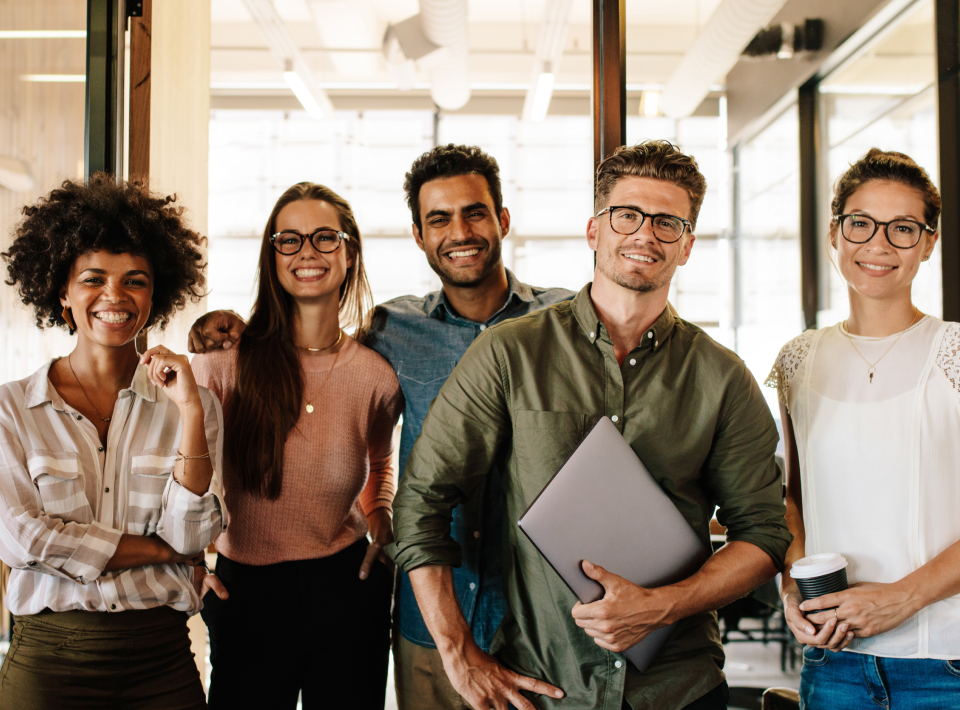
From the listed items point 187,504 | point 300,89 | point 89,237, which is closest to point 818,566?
point 187,504

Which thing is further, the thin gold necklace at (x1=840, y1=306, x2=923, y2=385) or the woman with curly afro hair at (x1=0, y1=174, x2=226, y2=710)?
the thin gold necklace at (x1=840, y1=306, x2=923, y2=385)

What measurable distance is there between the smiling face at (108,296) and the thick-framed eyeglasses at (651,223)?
3.38 feet

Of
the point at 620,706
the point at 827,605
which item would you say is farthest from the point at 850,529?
the point at 620,706

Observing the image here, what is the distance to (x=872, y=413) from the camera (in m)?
1.53

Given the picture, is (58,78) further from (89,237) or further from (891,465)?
(891,465)

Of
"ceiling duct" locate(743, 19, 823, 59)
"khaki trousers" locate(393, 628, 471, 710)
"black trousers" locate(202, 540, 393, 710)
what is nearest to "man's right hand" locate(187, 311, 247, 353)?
"black trousers" locate(202, 540, 393, 710)

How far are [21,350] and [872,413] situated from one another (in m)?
2.23

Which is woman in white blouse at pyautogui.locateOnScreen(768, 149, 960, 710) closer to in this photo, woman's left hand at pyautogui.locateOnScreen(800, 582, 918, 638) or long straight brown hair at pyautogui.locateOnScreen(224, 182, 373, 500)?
woman's left hand at pyautogui.locateOnScreen(800, 582, 918, 638)

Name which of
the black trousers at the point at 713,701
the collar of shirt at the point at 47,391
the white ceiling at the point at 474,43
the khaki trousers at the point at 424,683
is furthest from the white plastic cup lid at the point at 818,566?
the white ceiling at the point at 474,43

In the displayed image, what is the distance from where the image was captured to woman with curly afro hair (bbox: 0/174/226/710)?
1374 mm

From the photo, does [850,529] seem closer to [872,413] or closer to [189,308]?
[872,413]

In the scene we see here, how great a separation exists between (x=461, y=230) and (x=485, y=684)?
1.09 meters

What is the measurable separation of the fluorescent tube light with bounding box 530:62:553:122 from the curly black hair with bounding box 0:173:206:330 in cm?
546

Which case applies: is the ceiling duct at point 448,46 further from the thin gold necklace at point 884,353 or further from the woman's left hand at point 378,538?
the thin gold necklace at point 884,353
